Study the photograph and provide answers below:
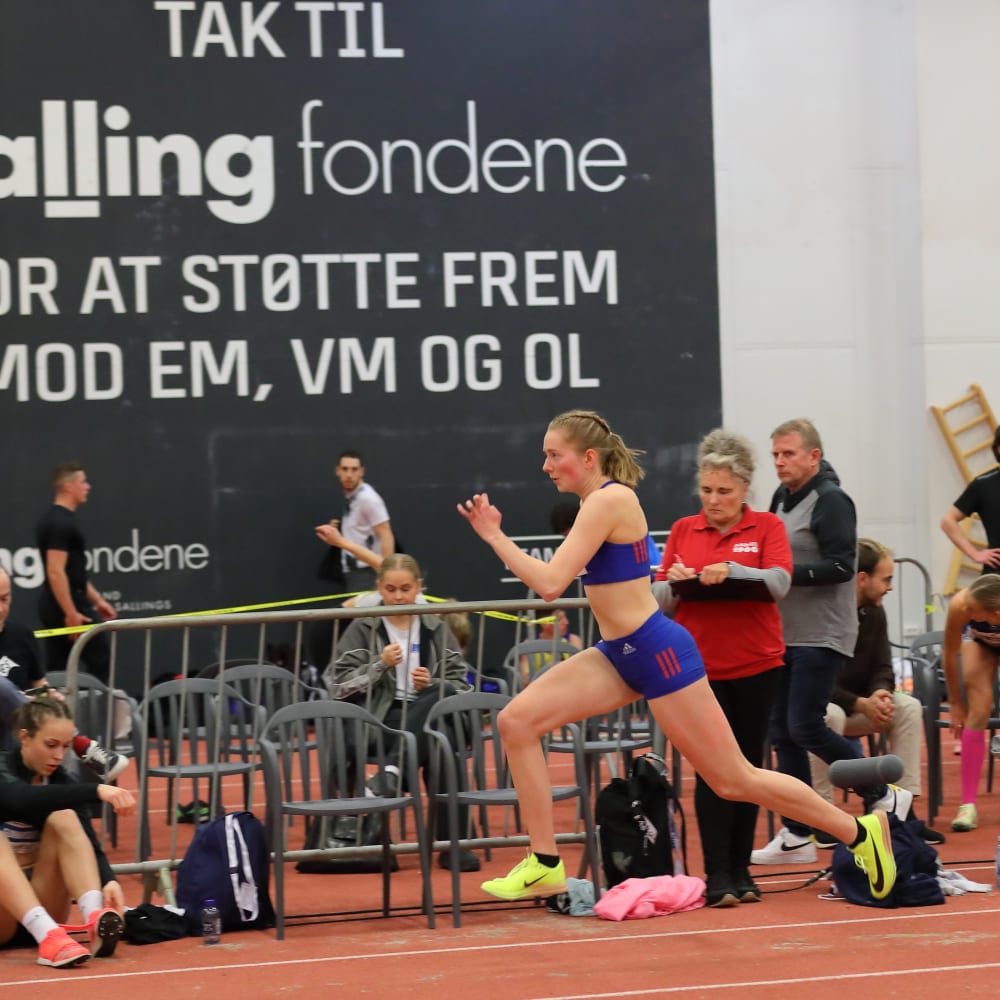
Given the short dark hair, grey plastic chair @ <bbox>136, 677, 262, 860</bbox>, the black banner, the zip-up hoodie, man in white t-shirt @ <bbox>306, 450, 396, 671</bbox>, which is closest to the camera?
grey plastic chair @ <bbox>136, 677, 262, 860</bbox>

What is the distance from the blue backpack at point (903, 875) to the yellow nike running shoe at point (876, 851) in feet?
0.46

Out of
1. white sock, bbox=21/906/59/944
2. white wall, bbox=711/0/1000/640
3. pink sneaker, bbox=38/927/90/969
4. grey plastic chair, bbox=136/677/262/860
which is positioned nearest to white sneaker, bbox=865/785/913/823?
grey plastic chair, bbox=136/677/262/860

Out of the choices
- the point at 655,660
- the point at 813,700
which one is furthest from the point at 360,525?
the point at 655,660

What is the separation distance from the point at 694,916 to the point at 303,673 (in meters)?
6.46

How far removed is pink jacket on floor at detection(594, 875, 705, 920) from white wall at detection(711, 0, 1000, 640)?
24.4 feet

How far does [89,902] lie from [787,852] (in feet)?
10.1

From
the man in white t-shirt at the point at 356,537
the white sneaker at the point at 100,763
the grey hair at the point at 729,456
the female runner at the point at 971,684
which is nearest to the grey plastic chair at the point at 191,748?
the white sneaker at the point at 100,763

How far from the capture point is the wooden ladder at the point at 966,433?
13359 millimetres

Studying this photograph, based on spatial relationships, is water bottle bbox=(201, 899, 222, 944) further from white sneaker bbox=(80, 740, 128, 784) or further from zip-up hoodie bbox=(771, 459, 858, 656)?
zip-up hoodie bbox=(771, 459, 858, 656)

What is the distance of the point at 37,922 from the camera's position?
18.2 ft

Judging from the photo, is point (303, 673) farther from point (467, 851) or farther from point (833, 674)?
point (833, 674)

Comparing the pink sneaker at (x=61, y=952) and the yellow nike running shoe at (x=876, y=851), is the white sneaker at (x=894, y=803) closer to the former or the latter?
the yellow nike running shoe at (x=876, y=851)

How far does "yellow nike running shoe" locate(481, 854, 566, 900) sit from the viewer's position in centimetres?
555

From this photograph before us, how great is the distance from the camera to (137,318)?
12.4 meters
